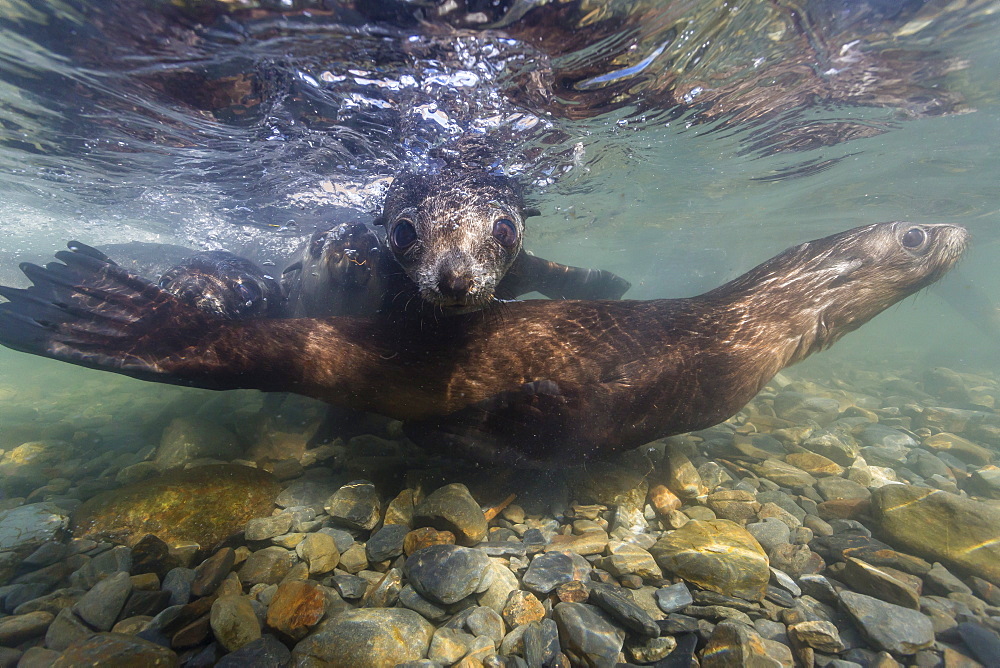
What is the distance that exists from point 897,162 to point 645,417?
1513 cm

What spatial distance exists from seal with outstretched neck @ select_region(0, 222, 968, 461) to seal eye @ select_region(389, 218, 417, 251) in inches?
31.4

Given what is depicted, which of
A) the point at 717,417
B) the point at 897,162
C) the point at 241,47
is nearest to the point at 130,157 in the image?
the point at 241,47

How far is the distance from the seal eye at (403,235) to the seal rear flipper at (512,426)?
1476 mm

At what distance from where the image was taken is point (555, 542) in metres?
2.61

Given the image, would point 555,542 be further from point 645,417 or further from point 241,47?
point 241,47

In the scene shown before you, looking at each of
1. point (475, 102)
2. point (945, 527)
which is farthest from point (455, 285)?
point (475, 102)

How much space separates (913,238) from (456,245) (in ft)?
13.2

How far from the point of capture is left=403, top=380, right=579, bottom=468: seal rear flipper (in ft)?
8.61

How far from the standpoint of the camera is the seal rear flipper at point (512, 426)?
2.62 m

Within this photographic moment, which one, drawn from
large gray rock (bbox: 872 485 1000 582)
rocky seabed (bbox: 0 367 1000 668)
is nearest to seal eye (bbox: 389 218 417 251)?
rocky seabed (bbox: 0 367 1000 668)

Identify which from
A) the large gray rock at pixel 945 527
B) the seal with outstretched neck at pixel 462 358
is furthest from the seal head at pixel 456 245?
the large gray rock at pixel 945 527

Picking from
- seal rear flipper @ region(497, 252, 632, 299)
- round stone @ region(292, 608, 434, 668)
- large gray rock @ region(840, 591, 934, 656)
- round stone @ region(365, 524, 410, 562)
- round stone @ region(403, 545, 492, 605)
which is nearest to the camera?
round stone @ region(292, 608, 434, 668)

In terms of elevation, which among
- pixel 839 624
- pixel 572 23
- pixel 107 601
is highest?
pixel 572 23

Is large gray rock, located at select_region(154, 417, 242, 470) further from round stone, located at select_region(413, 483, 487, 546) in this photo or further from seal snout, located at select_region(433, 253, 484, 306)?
seal snout, located at select_region(433, 253, 484, 306)
